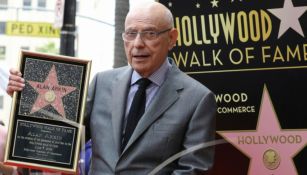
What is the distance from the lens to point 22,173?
361 cm

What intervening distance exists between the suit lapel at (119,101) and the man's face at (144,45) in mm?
122

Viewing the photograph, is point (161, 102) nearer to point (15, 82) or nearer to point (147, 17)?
point (147, 17)

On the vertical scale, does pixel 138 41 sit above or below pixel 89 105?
above

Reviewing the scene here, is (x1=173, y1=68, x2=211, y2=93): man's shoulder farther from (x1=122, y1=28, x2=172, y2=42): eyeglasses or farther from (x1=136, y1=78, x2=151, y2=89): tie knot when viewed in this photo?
(x1=122, y1=28, x2=172, y2=42): eyeglasses

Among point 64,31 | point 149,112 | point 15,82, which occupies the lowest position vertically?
point 149,112

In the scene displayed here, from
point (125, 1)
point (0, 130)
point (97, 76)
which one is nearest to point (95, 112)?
point (97, 76)

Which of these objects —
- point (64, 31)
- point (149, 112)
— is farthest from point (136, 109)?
point (64, 31)

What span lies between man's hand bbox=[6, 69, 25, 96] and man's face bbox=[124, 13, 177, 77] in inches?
19.8

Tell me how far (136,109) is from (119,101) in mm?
86

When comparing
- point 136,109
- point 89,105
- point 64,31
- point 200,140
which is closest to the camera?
point 200,140

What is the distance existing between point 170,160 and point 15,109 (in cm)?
75

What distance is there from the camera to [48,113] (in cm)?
316

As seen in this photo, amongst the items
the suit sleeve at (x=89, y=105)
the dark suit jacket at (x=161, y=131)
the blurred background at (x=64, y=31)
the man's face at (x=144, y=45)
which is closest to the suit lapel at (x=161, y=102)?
the dark suit jacket at (x=161, y=131)

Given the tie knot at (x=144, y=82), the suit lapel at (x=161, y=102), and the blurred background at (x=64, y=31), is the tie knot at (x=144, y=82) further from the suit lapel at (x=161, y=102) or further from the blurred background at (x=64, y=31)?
the blurred background at (x=64, y=31)
